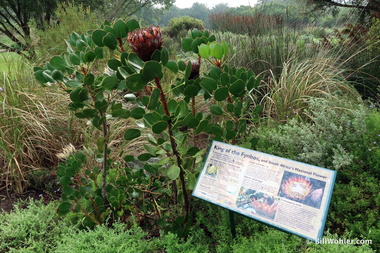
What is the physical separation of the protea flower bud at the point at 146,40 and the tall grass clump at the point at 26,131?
1831mm

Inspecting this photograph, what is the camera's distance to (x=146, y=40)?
3.33 ft

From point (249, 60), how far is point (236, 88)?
2.94 meters

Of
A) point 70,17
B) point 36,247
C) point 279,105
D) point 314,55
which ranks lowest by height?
point 36,247

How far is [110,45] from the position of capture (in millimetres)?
1105

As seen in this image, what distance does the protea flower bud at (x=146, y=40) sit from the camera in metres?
1.01

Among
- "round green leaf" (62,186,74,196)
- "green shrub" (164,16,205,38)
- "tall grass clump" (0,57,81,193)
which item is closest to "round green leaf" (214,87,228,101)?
"round green leaf" (62,186,74,196)

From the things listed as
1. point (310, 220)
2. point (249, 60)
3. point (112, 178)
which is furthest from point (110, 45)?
point (249, 60)

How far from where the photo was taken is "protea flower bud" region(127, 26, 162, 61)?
1.01 meters

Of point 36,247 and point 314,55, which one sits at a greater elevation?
point 314,55

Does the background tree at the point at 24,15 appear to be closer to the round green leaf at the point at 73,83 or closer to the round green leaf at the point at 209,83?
the round green leaf at the point at 73,83

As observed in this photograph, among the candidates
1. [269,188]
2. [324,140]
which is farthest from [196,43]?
[324,140]

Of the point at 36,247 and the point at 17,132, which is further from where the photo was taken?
the point at 17,132

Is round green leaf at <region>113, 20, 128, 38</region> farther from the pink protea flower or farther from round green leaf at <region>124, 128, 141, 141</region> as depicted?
the pink protea flower

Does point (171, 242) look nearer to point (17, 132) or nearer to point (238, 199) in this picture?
point (238, 199)
